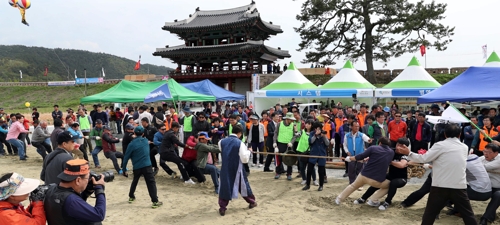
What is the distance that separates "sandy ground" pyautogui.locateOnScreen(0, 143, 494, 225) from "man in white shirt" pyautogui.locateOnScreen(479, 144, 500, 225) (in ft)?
1.34

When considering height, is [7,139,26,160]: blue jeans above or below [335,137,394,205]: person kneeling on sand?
below

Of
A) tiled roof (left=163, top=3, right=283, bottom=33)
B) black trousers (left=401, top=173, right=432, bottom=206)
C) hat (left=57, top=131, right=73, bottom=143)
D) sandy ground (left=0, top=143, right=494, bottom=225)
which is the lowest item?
sandy ground (left=0, top=143, right=494, bottom=225)

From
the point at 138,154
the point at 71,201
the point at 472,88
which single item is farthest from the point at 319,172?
the point at 71,201

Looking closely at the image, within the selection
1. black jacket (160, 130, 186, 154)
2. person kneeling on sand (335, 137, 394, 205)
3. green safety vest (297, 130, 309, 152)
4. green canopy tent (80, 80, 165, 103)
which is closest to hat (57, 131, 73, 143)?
black jacket (160, 130, 186, 154)

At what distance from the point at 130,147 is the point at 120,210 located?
1.11 metres

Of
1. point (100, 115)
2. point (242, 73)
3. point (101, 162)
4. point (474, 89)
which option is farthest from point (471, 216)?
point (242, 73)

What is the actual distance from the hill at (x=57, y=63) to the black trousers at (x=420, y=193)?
3362 inches

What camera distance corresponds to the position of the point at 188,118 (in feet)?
30.6

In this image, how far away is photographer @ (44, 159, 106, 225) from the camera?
96.8 inches

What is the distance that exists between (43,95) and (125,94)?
1657 inches

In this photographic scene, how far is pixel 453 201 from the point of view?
3934 millimetres

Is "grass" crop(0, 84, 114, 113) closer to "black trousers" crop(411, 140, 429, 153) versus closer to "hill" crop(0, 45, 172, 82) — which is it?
"hill" crop(0, 45, 172, 82)

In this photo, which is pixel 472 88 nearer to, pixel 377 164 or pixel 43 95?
pixel 377 164

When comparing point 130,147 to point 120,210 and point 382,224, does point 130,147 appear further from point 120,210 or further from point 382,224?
point 382,224
